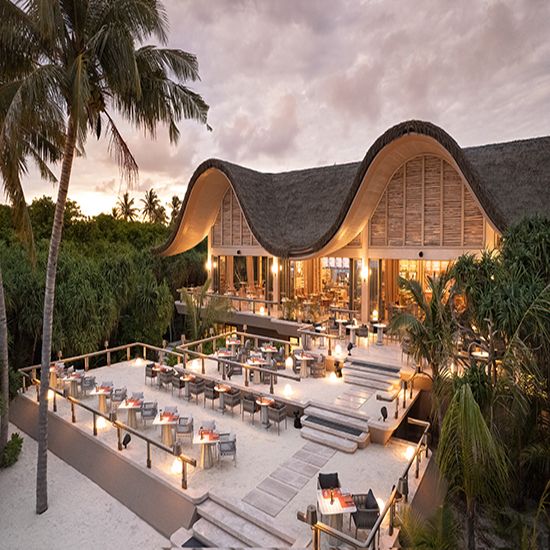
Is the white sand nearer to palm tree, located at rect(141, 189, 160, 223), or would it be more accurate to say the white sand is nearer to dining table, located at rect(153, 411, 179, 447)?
dining table, located at rect(153, 411, 179, 447)

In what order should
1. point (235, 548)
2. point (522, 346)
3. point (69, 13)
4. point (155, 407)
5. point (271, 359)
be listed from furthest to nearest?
1. point (271, 359)
2. point (155, 407)
3. point (69, 13)
4. point (235, 548)
5. point (522, 346)

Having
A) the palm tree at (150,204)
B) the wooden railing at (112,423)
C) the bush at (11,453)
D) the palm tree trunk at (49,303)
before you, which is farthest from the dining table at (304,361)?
the palm tree at (150,204)

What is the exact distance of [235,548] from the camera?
622cm

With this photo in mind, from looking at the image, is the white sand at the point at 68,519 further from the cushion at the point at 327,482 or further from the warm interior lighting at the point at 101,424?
the cushion at the point at 327,482

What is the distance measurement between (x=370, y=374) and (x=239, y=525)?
617 cm

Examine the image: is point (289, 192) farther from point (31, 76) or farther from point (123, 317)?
point (31, 76)

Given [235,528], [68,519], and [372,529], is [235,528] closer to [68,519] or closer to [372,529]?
[372,529]

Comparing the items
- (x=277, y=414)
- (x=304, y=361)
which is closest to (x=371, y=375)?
(x=304, y=361)

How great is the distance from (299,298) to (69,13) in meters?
13.6

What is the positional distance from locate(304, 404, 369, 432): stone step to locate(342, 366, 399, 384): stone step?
213 centimetres

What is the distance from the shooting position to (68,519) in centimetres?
795

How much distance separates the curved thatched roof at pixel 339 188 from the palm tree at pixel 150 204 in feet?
111

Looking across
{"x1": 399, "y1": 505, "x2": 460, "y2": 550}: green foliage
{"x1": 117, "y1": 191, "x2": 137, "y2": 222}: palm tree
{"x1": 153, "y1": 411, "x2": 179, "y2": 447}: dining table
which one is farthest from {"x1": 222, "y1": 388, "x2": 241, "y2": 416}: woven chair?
{"x1": 117, "y1": 191, "x2": 137, "y2": 222}: palm tree

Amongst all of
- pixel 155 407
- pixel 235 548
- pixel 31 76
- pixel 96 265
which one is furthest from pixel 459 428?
pixel 96 265
